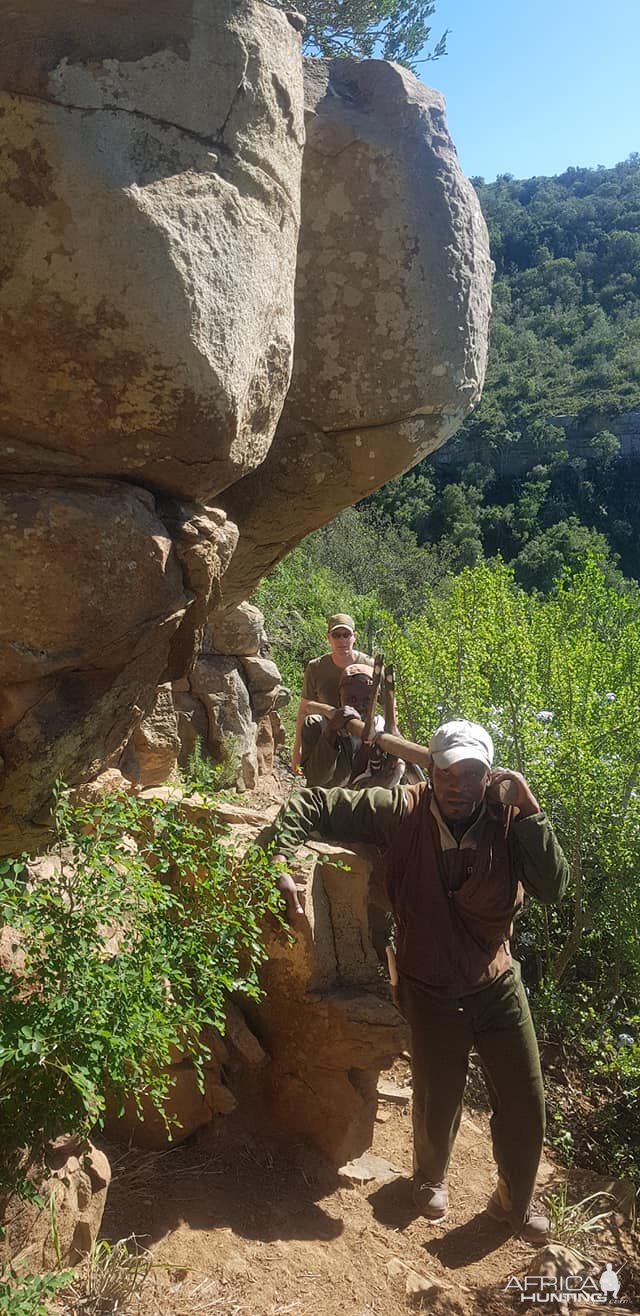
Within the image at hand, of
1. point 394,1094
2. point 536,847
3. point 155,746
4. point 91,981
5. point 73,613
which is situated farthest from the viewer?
point 155,746

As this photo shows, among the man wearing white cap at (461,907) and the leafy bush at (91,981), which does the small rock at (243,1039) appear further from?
the leafy bush at (91,981)

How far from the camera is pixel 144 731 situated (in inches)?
265

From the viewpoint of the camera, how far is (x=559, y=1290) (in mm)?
3123

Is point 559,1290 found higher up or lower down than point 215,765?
lower down

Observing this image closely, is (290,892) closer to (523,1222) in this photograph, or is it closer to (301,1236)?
(301,1236)

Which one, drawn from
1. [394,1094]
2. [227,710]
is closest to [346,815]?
[394,1094]

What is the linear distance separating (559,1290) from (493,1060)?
79 cm

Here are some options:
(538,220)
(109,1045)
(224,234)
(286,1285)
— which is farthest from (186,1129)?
(538,220)

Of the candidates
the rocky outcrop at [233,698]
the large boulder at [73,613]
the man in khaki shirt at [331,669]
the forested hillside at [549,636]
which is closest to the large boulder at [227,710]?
the rocky outcrop at [233,698]

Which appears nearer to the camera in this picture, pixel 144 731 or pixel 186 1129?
pixel 186 1129

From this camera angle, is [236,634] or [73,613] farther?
[236,634]

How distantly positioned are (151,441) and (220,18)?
108 centimetres

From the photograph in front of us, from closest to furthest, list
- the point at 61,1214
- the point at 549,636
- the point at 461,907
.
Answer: the point at 61,1214
the point at 461,907
the point at 549,636

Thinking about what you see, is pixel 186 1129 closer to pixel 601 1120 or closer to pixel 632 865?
pixel 601 1120
